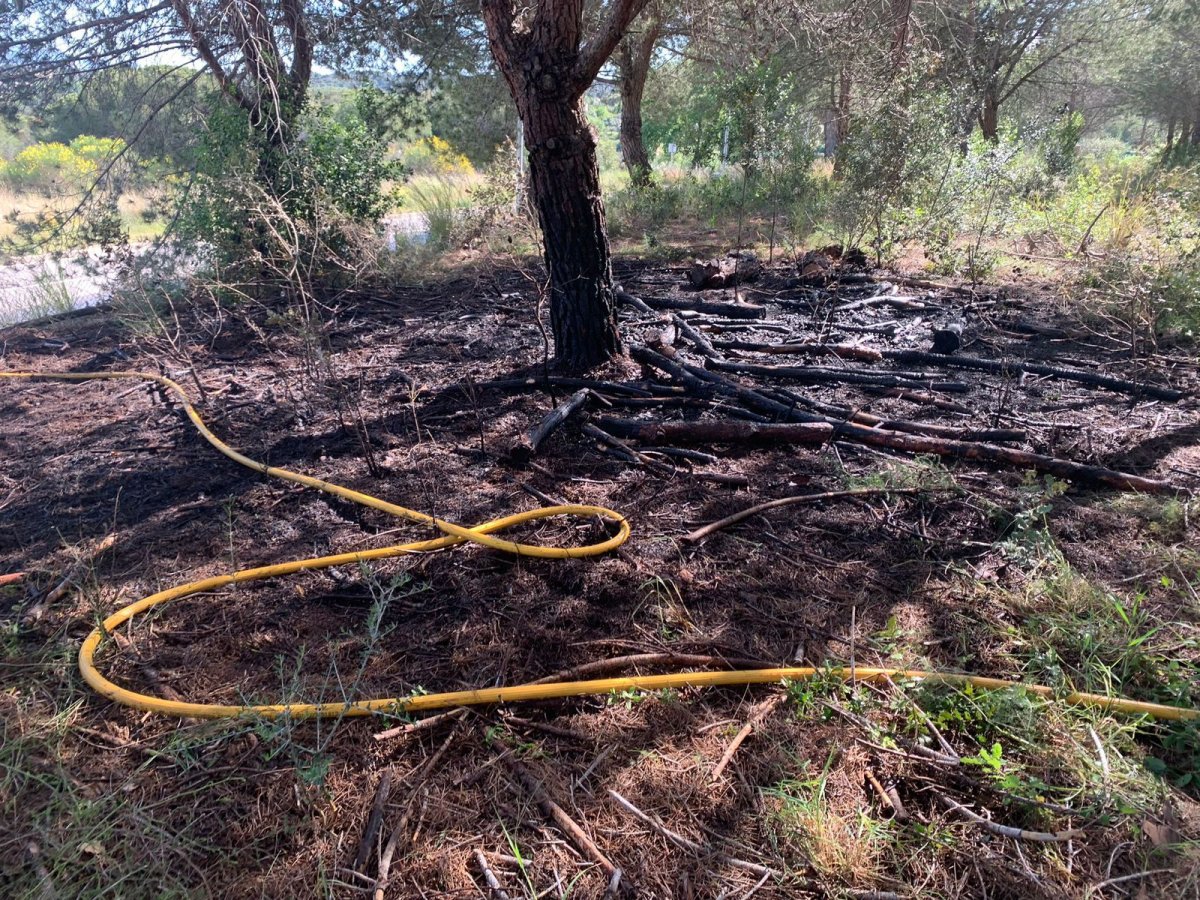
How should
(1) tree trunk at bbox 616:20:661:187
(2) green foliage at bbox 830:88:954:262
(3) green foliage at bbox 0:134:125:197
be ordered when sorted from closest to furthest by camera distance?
(2) green foliage at bbox 830:88:954:262
(1) tree trunk at bbox 616:20:661:187
(3) green foliage at bbox 0:134:125:197

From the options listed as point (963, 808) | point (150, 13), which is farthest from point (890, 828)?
point (150, 13)

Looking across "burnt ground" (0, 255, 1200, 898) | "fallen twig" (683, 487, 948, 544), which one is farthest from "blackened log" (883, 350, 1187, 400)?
"fallen twig" (683, 487, 948, 544)

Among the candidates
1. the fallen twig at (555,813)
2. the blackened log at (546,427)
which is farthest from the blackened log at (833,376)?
the fallen twig at (555,813)

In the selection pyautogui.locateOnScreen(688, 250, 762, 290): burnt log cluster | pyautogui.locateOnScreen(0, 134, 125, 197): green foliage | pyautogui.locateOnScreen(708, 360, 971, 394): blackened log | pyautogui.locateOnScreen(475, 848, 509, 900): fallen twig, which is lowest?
pyautogui.locateOnScreen(475, 848, 509, 900): fallen twig

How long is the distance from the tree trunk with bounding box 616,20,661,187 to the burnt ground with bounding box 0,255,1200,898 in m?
9.06

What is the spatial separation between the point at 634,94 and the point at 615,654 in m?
12.0

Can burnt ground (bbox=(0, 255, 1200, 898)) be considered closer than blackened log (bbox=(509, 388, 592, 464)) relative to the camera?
Yes

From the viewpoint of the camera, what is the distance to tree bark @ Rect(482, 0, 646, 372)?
3812 millimetres

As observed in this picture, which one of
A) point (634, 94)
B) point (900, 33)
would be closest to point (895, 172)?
point (900, 33)

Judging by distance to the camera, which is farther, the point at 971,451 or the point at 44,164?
the point at 44,164

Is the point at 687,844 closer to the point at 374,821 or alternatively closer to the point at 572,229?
the point at 374,821

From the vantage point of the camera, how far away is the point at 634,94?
39.4 feet

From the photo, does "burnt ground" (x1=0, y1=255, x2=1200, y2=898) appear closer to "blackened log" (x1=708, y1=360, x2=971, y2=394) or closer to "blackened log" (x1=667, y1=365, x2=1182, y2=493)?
"blackened log" (x1=667, y1=365, x2=1182, y2=493)

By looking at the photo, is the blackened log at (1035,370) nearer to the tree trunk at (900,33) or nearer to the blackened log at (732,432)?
the blackened log at (732,432)
